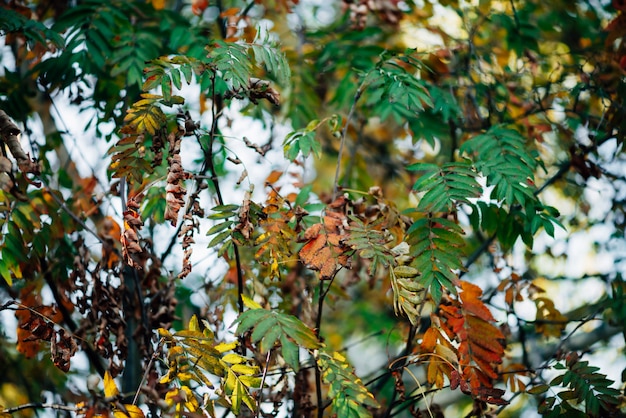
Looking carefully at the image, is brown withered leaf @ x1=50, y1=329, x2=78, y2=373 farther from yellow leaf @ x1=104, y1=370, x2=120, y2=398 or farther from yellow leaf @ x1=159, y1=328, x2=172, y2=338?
yellow leaf @ x1=159, y1=328, x2=172, y2=338

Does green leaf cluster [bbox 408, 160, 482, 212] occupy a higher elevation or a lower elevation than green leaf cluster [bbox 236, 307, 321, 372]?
higher

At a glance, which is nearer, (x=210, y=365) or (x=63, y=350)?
(x=210, y=365)

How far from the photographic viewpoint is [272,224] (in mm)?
2188

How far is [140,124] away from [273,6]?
2.42 m

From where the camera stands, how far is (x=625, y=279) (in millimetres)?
3461

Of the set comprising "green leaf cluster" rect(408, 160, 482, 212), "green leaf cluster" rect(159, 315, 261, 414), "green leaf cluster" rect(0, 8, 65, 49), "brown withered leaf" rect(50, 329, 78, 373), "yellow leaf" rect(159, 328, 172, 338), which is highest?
"green leaf cluster" rect(0, 8, 65, 49)

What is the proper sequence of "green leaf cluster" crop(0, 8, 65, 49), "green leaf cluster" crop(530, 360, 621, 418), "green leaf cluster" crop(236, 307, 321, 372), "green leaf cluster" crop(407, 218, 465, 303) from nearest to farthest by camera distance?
1. "green leaf cluster" crop(236, 307, 321, 372)
2. "green leaf cluster" crop(407, 218, 465, 303)
3. "green leaf cluster" crop(530, 360, 621, 418)
4. "green leaf cluster" crop(0, 8, 65, 49)

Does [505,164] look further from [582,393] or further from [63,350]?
[63,350]

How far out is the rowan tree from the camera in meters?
1.99

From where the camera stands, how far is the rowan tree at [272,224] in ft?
6.54

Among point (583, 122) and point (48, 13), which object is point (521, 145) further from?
point (48, 13)

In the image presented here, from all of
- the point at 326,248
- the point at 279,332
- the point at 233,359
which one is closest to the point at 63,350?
the point at 233,359

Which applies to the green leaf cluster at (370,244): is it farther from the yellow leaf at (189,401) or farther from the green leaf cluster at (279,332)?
the yellow leaf at (189,401)

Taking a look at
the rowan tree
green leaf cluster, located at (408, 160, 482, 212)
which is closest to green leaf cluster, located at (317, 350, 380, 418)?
the rowan tree
